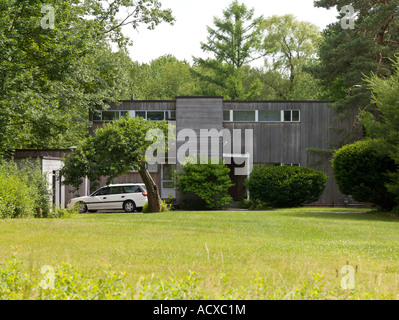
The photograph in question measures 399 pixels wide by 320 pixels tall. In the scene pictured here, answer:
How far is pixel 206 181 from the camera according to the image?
29.7 meters

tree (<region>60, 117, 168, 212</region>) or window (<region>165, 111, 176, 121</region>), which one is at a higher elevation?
window (<region>165, 111, 176, 121</region>)

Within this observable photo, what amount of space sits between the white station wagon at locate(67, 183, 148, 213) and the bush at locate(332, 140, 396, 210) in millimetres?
9759

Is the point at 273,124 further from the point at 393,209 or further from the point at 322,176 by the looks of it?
the point at 393,209

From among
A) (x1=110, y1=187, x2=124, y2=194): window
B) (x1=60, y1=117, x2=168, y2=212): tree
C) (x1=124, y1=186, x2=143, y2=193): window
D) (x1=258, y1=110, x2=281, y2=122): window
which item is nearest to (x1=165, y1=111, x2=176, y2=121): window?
(x1=258, y1=110, x2=281, y2=122): window

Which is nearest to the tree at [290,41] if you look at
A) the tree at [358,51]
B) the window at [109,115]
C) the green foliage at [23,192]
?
the tree at [358,51]

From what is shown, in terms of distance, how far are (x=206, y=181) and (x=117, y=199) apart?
5.14 meters

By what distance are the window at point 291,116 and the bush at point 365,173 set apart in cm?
985

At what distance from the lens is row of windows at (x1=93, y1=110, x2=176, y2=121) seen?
32.9m

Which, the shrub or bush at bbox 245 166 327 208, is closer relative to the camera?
the shrub

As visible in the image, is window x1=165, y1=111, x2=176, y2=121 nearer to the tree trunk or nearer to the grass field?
the tree trunk

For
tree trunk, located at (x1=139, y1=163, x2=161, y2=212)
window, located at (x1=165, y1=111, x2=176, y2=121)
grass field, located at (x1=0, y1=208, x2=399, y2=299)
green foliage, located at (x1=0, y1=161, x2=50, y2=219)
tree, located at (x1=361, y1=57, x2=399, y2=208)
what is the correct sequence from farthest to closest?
1. window, located at (x1=165, y1=111, x2=176, y2=121)
2. tree trunk, located at (x1=139, y1=163, x2=161, y2=212)
3. tree, located at (x1=361, y1=57, x2=399, y2=208)
4. green foliage, located at (x1=0, y1=161, x2=50, y2=219)
5. grass field, located at (x1=0, y1=208, x2=399, y2=299)

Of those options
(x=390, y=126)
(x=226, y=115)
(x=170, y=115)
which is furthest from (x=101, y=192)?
(x=390, y=126)

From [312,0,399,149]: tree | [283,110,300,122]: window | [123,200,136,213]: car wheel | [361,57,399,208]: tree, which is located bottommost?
[123,200,136,213]: car wheel

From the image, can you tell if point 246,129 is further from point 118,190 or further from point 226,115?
point 118,190
